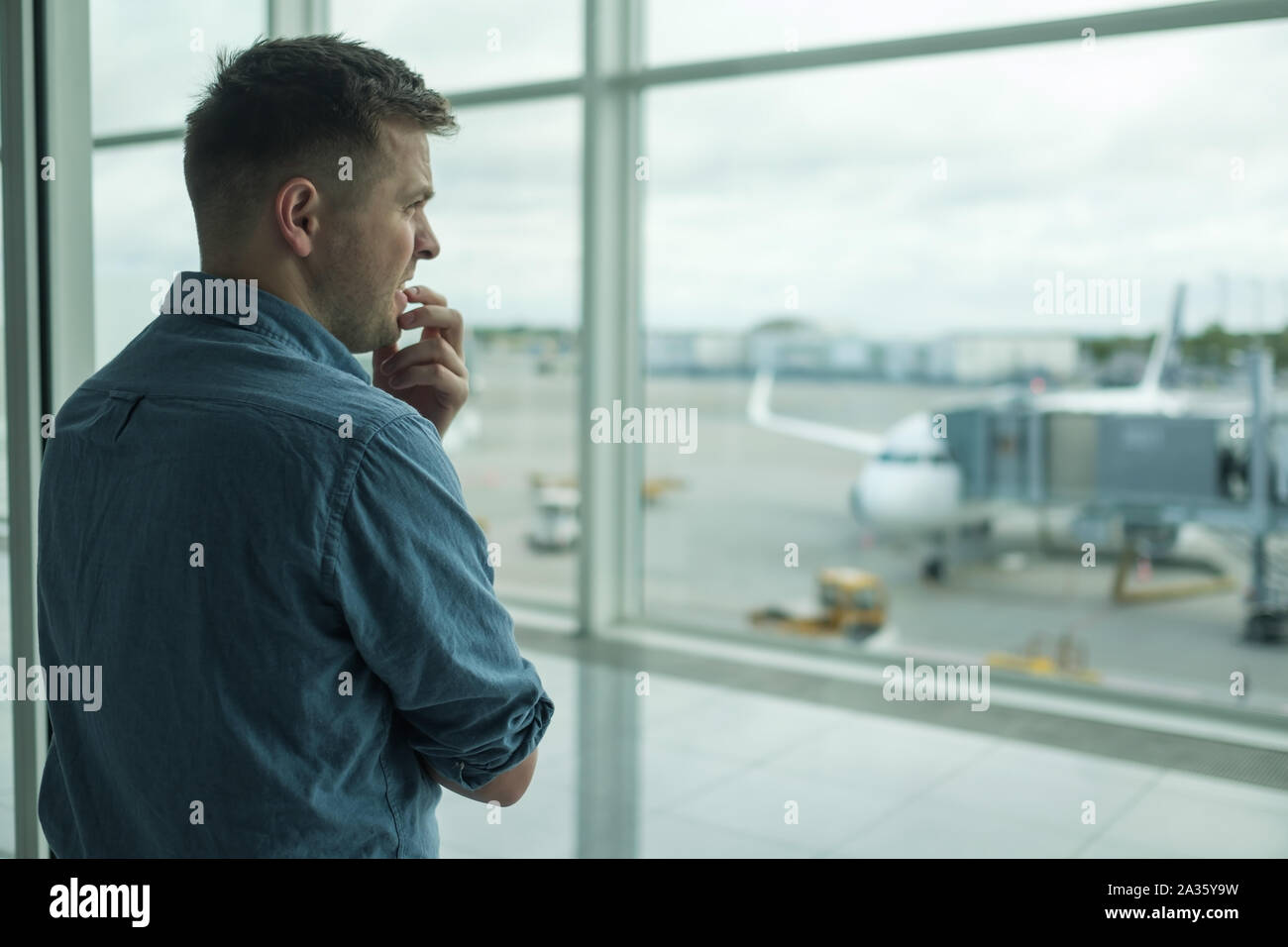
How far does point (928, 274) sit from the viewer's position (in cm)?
482

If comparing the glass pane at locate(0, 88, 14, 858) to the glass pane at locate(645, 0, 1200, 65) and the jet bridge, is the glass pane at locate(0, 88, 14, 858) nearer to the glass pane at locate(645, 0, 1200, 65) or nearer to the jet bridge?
the glass pane at locate(645, 0, 1200, 65)

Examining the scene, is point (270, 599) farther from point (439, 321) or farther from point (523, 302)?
point (523, 302)

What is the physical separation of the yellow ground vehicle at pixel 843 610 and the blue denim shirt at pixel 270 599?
173 inches

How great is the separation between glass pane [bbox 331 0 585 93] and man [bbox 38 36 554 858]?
4.16 meters

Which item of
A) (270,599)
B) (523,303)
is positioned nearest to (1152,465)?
(523,303)

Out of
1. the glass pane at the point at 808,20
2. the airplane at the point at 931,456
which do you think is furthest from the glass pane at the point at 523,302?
the airplane at the point at 931,456

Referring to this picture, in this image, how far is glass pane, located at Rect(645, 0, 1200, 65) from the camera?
3820mm

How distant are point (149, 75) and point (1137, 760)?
3.22 m

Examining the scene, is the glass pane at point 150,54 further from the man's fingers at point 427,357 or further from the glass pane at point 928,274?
the glass pane at point 928,274

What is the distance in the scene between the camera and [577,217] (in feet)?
15.8

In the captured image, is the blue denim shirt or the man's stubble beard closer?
the blue denim shirt

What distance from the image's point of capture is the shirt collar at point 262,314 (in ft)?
2.54

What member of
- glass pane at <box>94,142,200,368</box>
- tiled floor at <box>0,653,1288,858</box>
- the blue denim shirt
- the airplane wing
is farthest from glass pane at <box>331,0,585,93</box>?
the blue denim shirt
